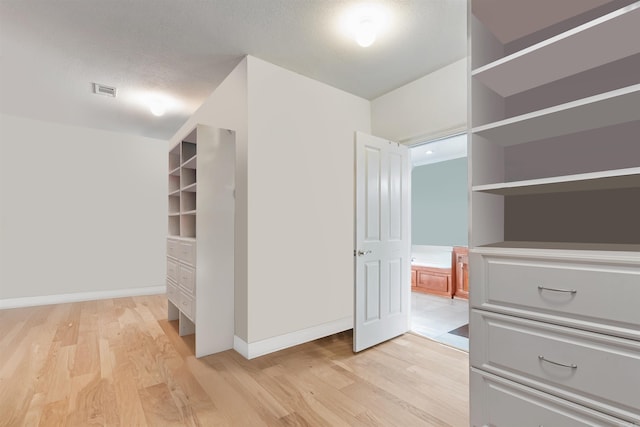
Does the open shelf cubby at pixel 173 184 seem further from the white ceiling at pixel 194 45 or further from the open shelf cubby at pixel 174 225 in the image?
the white ceiling at pixel 194 45

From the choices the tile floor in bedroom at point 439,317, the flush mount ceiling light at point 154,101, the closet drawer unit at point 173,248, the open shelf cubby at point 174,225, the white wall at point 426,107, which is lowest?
the tile floor in bedroom at point 439,317

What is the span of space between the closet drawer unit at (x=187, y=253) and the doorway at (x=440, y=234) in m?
2.54

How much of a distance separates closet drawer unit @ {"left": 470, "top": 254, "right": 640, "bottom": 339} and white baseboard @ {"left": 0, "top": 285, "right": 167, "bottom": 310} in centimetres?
514

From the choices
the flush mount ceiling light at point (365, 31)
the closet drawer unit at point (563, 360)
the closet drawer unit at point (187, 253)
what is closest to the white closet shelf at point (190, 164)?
the closet drawer unit at point (187, 253)

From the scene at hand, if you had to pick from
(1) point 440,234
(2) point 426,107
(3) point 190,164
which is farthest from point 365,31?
(1) point 440,234

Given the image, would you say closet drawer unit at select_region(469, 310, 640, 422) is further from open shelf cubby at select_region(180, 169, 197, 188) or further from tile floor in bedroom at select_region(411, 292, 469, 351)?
open shelf cubby at select_region(180, 169, 197, 188)

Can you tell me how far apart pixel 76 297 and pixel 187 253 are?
9.75 ft

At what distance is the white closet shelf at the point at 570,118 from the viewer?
102 centimetres

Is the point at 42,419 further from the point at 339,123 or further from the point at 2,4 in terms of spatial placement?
the point at 339,123

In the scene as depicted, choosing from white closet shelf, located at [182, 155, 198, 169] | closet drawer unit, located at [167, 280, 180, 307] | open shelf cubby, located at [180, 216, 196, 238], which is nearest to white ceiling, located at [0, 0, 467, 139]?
white closet shelf, located at [182, 155, 198, 169]

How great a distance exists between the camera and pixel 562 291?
1.09 metres

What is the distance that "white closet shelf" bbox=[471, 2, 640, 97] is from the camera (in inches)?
40.9

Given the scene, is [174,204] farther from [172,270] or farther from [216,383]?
[216,383]

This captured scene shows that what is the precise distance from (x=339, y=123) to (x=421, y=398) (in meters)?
2.64
